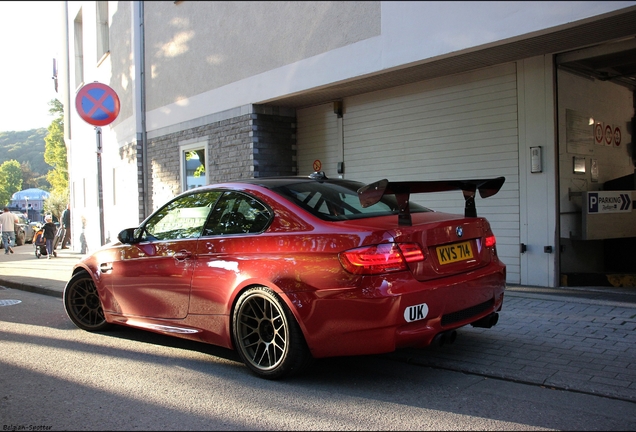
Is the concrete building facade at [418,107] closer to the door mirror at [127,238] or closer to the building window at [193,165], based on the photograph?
the building window at [193,165]

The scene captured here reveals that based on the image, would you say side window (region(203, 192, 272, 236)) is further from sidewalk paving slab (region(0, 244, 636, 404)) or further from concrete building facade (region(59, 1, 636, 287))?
concrete building facade (region(59, 1, 636, 287))

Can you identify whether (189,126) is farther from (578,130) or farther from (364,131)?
(578,130)

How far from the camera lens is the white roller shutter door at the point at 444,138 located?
27.5ft

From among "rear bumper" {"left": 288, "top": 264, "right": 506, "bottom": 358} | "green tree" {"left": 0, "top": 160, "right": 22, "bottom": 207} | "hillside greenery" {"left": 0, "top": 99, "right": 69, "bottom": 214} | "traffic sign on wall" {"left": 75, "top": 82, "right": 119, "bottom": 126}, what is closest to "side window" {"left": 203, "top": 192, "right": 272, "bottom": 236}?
"rear bumper" {"left": 288, "top": 264, "right": 506, "bottom": 358}

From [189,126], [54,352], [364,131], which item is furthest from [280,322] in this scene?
[189,126]

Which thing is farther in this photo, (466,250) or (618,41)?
(618,41)

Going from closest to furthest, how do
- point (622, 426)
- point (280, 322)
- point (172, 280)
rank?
1. point (622, 426)
2. point (280, 322)
3. point (172, 280)

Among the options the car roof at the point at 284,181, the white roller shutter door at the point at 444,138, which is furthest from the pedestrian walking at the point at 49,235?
the car roof at the point at 284,181

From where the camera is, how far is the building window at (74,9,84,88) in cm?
2017

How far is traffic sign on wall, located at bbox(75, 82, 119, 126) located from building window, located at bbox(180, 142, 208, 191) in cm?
325

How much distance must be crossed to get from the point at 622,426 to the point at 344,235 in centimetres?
199

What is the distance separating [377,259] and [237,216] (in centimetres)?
143

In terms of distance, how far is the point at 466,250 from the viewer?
4.39 m

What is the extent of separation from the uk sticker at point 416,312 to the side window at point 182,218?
2.02 m
